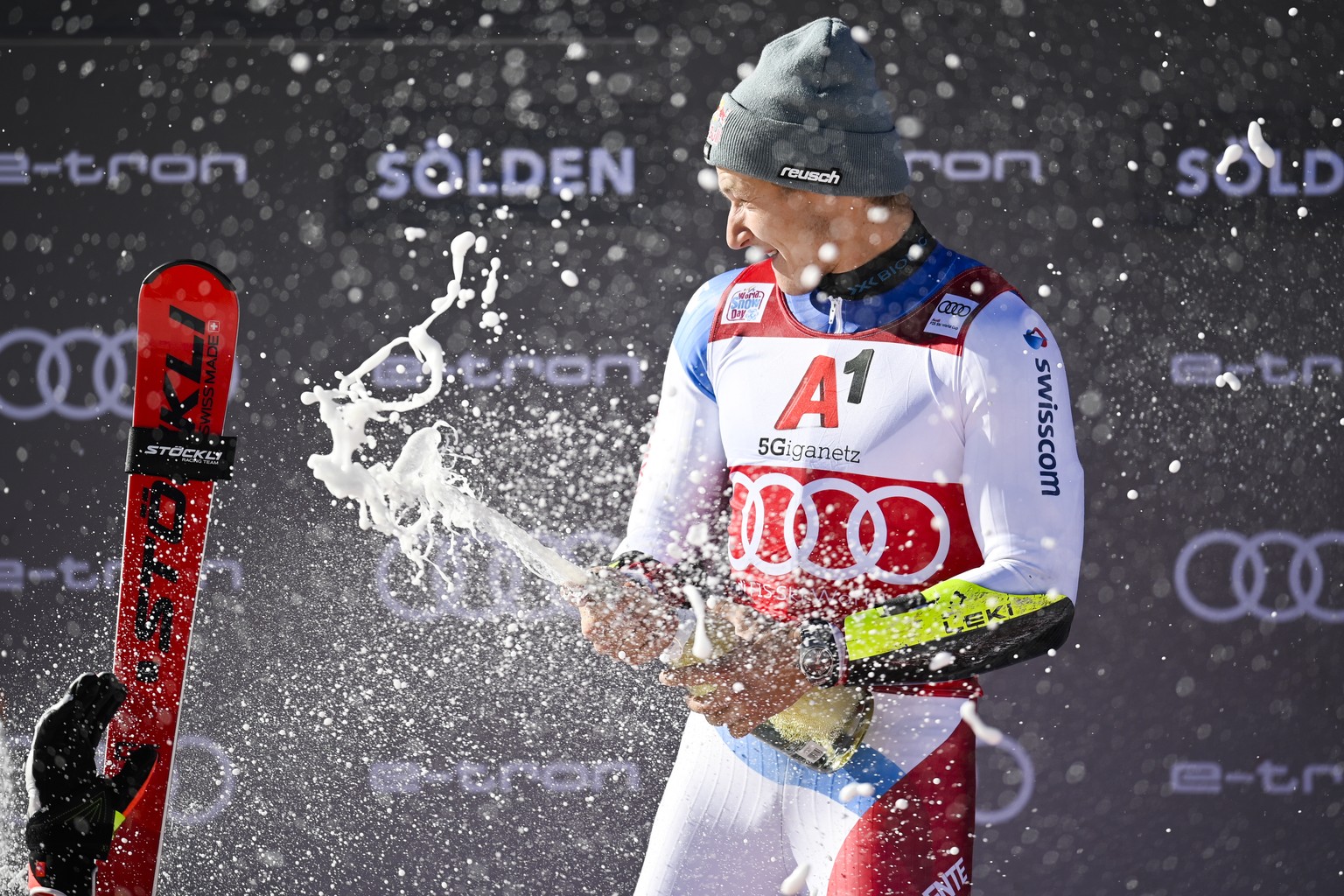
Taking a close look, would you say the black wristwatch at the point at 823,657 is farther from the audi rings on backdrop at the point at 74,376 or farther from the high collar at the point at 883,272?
the audi rings on backdrop at the point at 74,376

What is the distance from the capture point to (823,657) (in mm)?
1752

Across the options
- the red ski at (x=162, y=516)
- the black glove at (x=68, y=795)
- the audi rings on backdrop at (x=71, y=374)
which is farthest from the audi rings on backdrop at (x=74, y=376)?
the black glove at (x=68, y=795)

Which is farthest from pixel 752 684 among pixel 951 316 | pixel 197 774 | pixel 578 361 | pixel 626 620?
pixel 197 774

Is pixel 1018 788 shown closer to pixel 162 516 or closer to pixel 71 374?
pixel 162 516

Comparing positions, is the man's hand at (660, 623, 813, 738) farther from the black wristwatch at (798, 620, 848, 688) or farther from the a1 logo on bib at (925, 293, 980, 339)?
the a1 logo on bib at (925, 293, 980, 339)

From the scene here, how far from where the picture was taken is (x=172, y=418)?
7.97 ft

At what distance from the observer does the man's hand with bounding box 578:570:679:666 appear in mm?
1879

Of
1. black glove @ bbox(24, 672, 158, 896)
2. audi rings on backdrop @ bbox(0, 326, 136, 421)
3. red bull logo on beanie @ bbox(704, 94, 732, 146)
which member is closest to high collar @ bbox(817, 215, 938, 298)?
red bull logo on beanie @ bbox(704, 94, 732, 146)

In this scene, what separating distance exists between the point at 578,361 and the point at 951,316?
2.22m

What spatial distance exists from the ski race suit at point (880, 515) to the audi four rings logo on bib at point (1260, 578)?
2307 mm

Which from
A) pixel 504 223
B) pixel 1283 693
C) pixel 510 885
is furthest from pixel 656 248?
pixel 1283 693

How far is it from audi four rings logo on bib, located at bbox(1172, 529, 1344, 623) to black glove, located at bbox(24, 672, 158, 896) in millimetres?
3128

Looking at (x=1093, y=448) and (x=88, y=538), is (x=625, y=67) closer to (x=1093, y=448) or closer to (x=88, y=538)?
(x=1093, y=448)

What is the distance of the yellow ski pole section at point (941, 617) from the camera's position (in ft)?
5.69
